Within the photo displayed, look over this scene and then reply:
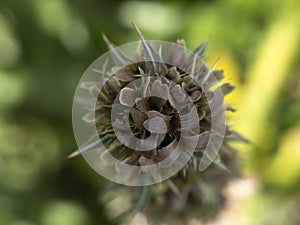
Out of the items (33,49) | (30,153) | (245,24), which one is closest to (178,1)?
(245,24)

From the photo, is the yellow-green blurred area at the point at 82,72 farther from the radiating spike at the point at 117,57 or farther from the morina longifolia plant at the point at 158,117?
the radiating spike at the point at 117,57

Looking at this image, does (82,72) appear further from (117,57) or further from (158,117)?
(158,117)

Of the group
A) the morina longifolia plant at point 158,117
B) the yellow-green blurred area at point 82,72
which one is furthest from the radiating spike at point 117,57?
the yellow-green blurred area at point 82,72

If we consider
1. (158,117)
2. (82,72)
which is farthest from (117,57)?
(82,72)

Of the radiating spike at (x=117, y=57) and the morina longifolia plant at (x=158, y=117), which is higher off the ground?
the radiating spike at (x=117, y=57)

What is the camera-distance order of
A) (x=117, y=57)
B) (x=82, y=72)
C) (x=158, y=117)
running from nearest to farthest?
(x=158, y=117)
(x=117, y=57)
(x=82, y=72)

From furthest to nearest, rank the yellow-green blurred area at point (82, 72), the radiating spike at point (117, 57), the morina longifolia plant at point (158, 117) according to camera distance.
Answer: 1. the yellow-green blurred area at point (82, 72)
2. the radiating spike at point (117, 57)
3. the morina longifolia plant at point (158, 117)

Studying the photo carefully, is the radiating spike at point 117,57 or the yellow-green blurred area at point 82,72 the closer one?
the radiating spike at point 117,57
